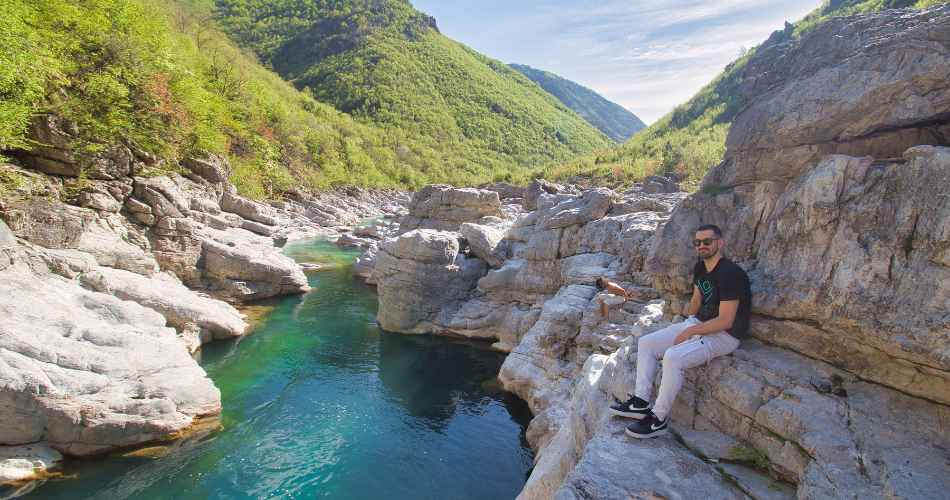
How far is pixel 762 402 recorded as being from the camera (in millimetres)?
5539

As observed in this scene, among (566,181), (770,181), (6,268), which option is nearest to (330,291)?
(6,268)

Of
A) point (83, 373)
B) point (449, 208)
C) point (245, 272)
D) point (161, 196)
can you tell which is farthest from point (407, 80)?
point (83, 373)

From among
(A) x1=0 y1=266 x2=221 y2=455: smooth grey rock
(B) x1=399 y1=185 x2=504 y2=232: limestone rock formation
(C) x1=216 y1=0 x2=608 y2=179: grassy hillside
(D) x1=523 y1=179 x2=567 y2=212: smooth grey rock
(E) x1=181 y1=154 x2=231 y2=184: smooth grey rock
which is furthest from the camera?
(C) x1=216 y1=0 x2=608 y2=179: grassy hillside

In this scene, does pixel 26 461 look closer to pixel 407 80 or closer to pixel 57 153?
pixel 57 153

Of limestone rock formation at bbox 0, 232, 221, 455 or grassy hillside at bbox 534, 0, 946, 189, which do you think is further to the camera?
grassy hillside at bbox 534, 0, 946, 189

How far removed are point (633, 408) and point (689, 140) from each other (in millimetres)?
46158

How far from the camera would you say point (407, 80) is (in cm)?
10812

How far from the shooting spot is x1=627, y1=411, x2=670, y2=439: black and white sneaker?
565cm

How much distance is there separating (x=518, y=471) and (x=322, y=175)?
5873 cm

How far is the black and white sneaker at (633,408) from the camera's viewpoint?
5887mm

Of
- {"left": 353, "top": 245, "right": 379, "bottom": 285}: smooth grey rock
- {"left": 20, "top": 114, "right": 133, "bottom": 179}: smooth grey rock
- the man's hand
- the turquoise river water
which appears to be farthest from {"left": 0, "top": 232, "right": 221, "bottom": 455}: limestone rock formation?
{"left": 353, "top": 245, "right": 379, "bottom": 285}: smooth grey rock

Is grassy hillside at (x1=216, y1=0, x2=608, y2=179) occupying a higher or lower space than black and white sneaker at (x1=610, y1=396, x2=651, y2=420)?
higher

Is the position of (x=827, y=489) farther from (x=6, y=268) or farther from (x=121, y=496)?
(x=6, y=268)

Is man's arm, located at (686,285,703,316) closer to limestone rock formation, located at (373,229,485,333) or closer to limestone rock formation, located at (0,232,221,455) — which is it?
limestone rock formation, located at (0,232,221,455)
